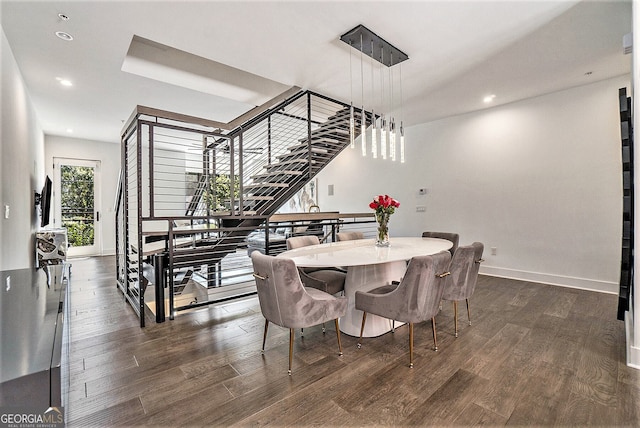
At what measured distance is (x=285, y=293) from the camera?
2076mm

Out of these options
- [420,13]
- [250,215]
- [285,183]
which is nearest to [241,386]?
[250,215]

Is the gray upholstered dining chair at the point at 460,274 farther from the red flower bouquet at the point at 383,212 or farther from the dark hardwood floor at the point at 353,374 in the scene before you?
the red flower bouquet at the point at 383,212

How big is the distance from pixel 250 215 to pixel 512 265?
427 cm

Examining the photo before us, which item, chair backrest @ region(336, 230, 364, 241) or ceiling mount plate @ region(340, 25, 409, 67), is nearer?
ceiling mount plate @ region(340, 25, 409, 67)

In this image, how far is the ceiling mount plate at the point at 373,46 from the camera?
9.16ft

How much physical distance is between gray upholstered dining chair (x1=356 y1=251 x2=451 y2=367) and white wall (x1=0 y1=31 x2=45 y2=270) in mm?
3498

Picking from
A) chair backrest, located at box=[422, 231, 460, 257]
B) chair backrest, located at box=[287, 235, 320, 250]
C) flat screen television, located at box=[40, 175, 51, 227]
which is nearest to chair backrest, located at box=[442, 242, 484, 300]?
chair backrest, located at box=[422, 231, 460, 257]

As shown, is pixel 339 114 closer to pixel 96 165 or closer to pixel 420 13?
pixel 420 13

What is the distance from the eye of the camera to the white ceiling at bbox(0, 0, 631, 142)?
2.48m

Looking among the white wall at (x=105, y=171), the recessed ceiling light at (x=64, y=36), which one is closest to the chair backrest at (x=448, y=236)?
the recessed ceiling light at (x=64, y=36)

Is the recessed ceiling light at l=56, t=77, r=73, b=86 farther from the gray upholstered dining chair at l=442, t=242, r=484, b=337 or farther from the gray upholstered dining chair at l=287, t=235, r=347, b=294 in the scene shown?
the gray upholstered dining chair at l=442, t=242, r=484, b=337

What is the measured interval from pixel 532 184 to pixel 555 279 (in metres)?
1.46

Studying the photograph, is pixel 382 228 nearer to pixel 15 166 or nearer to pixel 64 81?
pixel 15 166

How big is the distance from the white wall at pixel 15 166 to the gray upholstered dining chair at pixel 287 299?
2.58 meters
